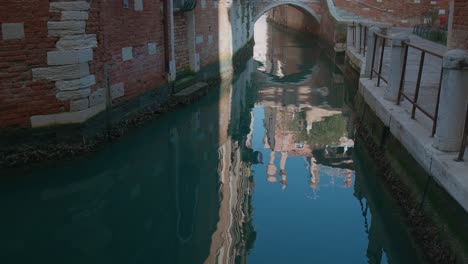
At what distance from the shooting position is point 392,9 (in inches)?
827

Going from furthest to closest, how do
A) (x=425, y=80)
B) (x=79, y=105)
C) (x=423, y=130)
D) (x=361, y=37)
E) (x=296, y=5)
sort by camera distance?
(x=296, y=5) < (x=361, y=37) < (x=425, y=80) < (x=79, y=105) < (x=423, y=130)

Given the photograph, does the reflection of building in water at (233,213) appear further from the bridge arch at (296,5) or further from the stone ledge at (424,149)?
the bridge arch at (296,5)

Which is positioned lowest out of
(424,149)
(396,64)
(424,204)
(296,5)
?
(424,204)

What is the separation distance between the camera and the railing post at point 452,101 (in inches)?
155

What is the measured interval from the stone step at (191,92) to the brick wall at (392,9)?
40.2 ft

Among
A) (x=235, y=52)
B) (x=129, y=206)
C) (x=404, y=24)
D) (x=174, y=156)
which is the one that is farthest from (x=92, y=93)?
(x=404, y=24)

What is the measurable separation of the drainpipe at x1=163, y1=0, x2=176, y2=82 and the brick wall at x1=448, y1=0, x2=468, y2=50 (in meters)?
4.79

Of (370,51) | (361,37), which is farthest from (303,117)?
(361,37)

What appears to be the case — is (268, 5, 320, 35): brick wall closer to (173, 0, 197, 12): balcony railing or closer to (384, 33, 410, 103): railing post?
(173, 0, 197, 12): balcony railing

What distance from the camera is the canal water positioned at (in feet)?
14.1

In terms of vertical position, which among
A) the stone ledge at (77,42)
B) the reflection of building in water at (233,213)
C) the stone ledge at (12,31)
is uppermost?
the stone ledge at (12,31)

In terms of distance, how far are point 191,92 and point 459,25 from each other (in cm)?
500

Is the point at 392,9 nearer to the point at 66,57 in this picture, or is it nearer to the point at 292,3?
the point at 292,3

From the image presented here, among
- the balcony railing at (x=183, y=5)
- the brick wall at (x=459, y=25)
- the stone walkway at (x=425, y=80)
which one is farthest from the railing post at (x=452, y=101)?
the balcony railing at (x=183, y=5)
